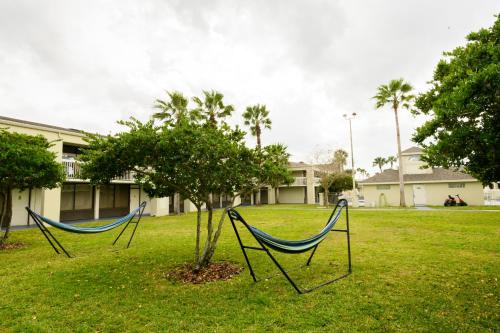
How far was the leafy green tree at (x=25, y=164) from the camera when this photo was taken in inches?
308

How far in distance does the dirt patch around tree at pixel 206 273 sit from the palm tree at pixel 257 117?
2482cm

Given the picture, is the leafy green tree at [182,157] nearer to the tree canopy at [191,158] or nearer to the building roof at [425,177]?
the tree canopy at [191,158]

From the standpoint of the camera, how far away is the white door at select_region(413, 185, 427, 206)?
26.2m

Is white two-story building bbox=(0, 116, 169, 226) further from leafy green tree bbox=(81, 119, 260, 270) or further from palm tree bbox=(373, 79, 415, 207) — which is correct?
palm tree bbox=(373, 79, 415, 207)

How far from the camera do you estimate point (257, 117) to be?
100 ft

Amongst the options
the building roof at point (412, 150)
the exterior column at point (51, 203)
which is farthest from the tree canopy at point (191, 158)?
the building roof at point (412, 150)

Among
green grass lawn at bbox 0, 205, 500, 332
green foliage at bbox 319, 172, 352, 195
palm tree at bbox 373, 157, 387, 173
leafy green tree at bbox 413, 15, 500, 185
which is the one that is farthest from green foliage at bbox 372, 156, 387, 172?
leafy green tree at bbox 413, 15, 500, 185

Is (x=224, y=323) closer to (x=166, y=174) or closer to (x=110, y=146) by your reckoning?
(x=166, y=174)

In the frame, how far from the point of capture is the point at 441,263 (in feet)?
20.1

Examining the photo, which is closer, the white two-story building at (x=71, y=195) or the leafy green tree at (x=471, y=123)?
the leafy green tree at (x=471, y=123)

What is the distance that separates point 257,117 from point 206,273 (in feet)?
86.3

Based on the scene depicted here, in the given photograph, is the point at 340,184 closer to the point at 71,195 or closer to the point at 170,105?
the point at 170,105

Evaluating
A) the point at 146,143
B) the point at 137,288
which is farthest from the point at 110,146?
the point at 137,288

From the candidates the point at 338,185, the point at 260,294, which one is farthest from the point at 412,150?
the point at 260,294
